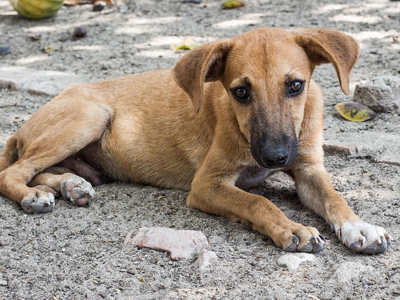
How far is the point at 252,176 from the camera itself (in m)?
4.55

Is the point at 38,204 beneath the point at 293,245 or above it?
beneath

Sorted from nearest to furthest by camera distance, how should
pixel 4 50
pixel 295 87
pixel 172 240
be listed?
pixel 172 240 < pixel 295 87 < pixel 4 50

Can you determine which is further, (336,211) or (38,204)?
(38,204)

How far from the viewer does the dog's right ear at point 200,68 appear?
159 inches

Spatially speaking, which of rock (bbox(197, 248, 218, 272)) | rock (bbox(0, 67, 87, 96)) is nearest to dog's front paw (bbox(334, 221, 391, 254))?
rock (bbox(197, 248, 218, 272))

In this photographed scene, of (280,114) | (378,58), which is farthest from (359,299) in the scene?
(378,58)

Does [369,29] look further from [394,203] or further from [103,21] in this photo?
[394,203]

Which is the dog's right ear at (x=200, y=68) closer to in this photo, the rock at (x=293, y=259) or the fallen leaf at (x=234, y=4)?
the rock at (x=293, y=259)

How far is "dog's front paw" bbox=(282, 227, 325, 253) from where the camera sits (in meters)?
3.60

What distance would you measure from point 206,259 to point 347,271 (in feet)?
2.57

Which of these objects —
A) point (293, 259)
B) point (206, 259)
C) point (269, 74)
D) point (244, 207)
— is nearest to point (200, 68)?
point (269, 74)

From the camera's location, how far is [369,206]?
4238 millimetres

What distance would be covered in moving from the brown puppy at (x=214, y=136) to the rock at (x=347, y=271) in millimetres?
202

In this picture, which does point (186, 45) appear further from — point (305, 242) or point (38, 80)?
point (305, 242)
